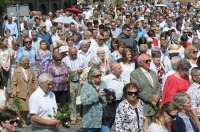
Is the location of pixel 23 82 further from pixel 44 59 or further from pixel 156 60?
pixel 156 60

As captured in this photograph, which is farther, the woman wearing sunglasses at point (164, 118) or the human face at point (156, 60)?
the human face at point (156, 60)

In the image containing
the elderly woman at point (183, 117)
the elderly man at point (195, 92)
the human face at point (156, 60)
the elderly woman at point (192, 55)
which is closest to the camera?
the elderly woman at point (183, 117)

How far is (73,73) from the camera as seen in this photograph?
13.3m

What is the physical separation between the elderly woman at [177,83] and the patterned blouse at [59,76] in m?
3.53

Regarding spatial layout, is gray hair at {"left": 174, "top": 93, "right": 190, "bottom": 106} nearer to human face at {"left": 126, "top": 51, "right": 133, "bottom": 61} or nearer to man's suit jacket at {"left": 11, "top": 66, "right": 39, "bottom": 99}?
human face at {"left": 126, "top": 51, "right": 133, "bottom": 61}

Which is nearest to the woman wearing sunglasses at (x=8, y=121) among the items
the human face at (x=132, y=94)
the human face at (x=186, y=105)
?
the human face at (x=132, y=94)

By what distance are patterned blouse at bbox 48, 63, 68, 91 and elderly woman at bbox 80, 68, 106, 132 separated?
274 cm

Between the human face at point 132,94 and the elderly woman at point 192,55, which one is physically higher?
the elderly woman at point 192,55

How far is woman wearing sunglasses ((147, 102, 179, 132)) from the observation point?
8.02 meters

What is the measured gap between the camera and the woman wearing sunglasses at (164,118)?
26.3 ft

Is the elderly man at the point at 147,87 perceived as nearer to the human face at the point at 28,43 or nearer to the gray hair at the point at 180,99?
the gray hair at the point at 180,99

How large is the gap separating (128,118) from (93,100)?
1.22m

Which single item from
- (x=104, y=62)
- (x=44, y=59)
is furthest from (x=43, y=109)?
(x=44, y=59)

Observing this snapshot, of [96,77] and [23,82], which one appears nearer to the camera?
[96,77]
